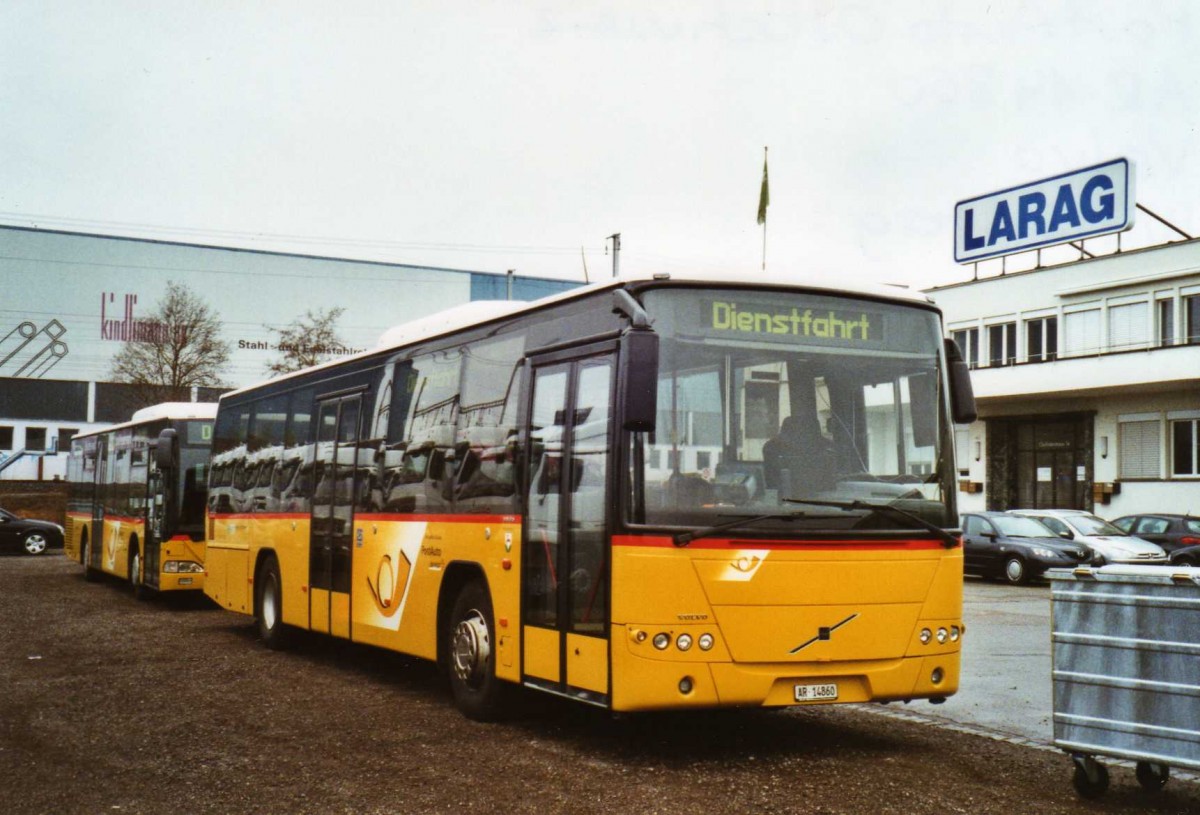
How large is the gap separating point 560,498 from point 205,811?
2.99 metres

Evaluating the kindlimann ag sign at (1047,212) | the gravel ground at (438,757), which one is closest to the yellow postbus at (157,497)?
the gravel ground at (438,757)

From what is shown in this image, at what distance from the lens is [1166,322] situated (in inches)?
1542

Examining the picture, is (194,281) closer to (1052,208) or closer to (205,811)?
(1052,208)

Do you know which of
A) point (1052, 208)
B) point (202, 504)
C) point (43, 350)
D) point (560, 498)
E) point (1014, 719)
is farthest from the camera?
point (43, 350)

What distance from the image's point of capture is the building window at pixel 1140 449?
128 feet

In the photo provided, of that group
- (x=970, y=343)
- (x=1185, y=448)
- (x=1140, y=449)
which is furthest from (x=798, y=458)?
(x=970, y=343)

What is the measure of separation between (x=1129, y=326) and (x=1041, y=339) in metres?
3.87

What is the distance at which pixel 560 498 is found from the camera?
8.98 m

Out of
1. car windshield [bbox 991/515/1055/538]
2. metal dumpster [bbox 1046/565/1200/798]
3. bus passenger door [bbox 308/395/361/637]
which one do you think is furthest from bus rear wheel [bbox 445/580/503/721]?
car windshield [bbox 991/515/1055/538]

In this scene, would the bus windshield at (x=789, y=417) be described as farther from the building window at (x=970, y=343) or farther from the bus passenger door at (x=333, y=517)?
the building window at (x=970, y=343)

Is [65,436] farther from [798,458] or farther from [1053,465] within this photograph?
[798,458]

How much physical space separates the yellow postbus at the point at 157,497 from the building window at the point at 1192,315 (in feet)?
92.2

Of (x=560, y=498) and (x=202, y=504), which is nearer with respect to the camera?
(x=560, y=498)

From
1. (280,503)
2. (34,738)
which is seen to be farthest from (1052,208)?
(34,738)
